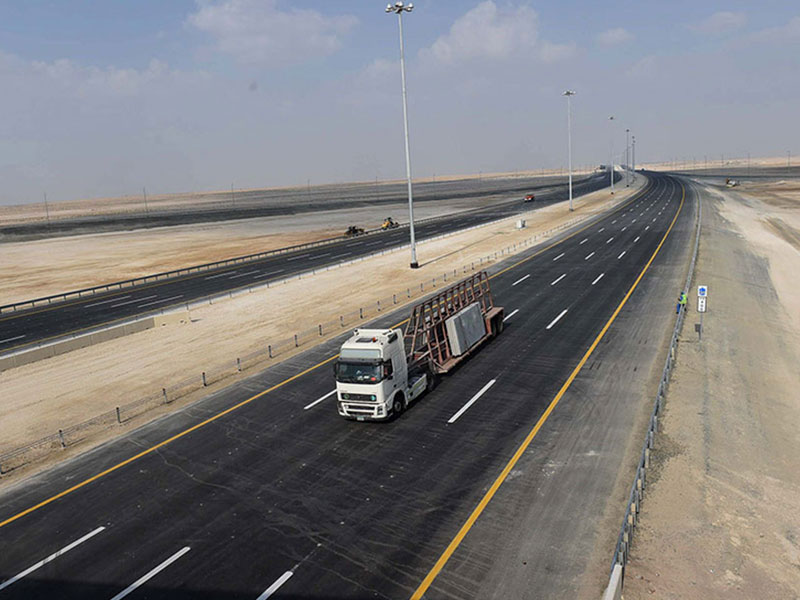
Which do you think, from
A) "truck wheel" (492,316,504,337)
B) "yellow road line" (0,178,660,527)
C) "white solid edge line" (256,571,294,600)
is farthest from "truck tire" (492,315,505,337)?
"white solid edge line" (256,571,294,600)

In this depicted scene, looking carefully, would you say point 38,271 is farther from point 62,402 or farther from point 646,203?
point 646,203

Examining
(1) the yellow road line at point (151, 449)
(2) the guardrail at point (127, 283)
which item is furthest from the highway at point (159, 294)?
(1) the yellow road line at point (151, 449)

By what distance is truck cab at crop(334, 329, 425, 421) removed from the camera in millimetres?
19859

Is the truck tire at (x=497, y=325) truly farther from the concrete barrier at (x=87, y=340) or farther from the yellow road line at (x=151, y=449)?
the concrete barrier at (x=87, y=340)

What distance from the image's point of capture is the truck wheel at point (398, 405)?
67.9 ft

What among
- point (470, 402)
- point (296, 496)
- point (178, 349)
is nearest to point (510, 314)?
point (470, 402)

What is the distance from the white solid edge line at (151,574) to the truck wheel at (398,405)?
8.68 metres

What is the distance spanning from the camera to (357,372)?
2005 cm

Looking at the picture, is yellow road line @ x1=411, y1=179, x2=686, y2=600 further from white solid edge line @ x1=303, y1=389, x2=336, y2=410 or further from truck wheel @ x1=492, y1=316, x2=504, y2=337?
white solid edge line @ x1=303, y1=389, x2=336, y2=410

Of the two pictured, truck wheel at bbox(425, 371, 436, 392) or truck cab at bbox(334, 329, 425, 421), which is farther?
truck wheel at bbox(425, 371, 436, 392)

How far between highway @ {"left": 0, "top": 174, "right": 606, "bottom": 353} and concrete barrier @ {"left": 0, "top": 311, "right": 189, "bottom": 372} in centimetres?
302

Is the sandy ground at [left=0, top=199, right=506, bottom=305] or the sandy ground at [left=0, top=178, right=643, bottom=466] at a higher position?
the sandy ground at [left=0, top=199, right=506, bottom=305]

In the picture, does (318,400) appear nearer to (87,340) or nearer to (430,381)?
(430,381)

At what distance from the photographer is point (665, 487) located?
1545cm
